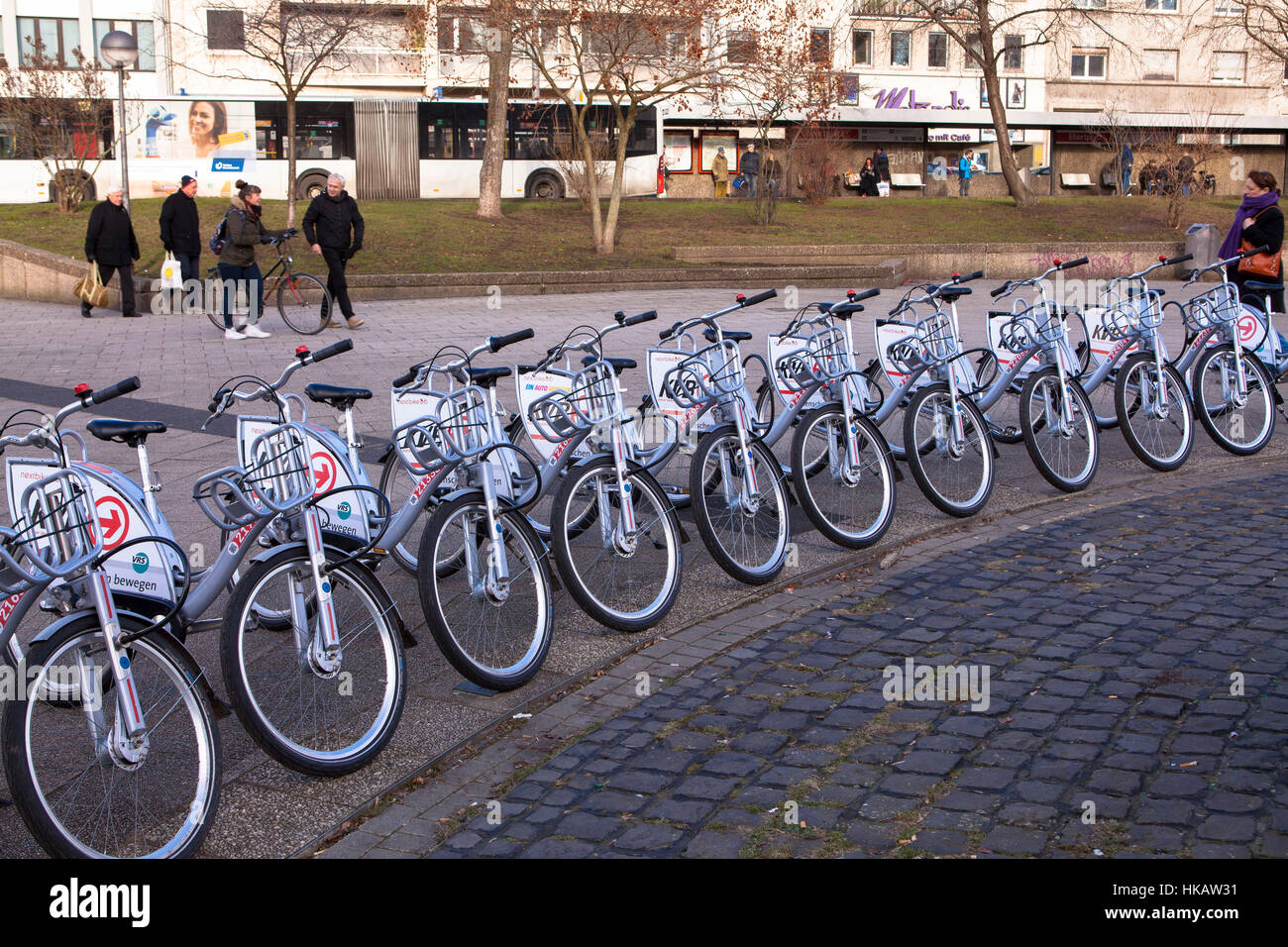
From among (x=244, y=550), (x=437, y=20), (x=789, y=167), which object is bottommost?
(x=244, y=550)

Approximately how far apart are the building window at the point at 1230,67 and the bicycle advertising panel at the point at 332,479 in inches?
2342

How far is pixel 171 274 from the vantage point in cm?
1705

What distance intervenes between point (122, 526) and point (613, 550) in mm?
2030

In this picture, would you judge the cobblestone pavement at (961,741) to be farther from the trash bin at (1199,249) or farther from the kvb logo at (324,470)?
the trash bin at (1199,249)

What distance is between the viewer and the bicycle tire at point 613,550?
5.37 meters

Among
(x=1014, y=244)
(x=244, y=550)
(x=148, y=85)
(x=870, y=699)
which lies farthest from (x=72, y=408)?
(x=148, y=85)

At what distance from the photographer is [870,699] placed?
4762 mm

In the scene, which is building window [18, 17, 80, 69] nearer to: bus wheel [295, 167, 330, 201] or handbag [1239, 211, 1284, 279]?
bus wheel [295, 167, 330, 201]

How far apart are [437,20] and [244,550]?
23.1 m

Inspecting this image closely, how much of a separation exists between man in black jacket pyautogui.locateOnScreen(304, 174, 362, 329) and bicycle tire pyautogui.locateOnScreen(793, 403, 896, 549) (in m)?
9.84

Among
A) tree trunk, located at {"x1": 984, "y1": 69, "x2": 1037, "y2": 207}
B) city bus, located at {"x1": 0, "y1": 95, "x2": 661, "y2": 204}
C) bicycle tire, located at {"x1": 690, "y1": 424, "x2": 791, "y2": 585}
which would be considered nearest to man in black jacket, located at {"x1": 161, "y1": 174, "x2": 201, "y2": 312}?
bicycle tire, located at {"x1": 690, "y1": 424, "x2": 791, "y2": 585}

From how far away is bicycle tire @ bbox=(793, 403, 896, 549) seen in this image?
21.6 feet

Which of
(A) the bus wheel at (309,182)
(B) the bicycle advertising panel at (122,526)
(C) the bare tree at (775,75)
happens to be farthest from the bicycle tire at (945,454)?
(A) the bus wheel at (309,182)

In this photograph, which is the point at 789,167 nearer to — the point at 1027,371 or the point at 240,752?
the point at 1027,371
